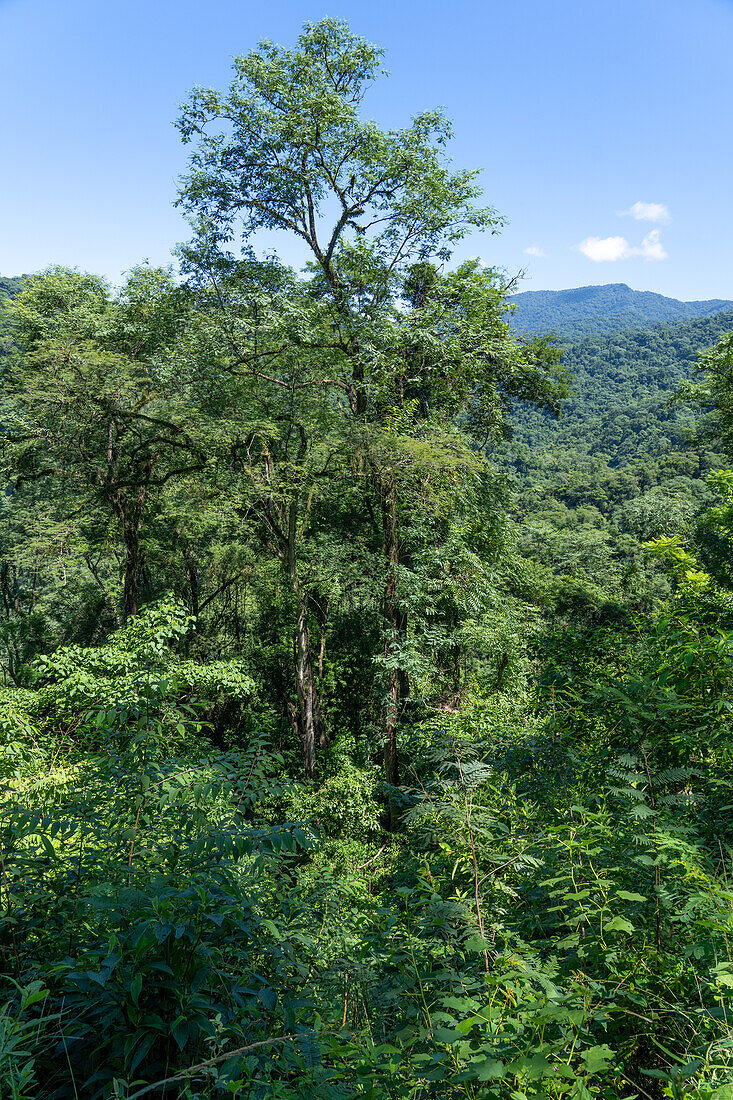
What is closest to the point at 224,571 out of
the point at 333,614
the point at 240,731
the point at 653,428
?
the point at 333,614

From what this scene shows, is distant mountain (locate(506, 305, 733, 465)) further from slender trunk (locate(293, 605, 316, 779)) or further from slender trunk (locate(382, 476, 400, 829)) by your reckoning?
slender trunk (locate(382, 476, 400, 829))

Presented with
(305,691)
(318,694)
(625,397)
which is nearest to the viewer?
(305,691)

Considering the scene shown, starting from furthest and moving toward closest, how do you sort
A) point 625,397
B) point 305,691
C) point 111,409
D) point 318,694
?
point 625,397
point 318,694
point 305,691
point 111,409

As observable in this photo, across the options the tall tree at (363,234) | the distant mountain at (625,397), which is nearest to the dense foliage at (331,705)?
the tall tree at (363,234)

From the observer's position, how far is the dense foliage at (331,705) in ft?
5.05

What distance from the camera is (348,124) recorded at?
943cm

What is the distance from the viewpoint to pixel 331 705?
45.2 ft

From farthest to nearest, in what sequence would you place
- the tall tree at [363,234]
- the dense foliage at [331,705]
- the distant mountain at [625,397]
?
the distant mountain at [625,397]
the tall tree at [363,234]
the dense foliage at [331,705]

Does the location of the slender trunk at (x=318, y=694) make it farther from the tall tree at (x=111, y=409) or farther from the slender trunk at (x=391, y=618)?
the tall tree at (x=111, y=409)

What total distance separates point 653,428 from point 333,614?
229 feet

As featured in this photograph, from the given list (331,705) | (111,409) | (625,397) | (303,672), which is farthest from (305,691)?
(625,397)

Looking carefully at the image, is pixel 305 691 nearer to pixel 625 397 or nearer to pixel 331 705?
pixel 331 705

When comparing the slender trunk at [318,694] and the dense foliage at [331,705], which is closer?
the dense foliage at [331,705]

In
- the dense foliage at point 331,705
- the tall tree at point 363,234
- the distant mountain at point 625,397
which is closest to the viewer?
the dense foliage at point 331,705
